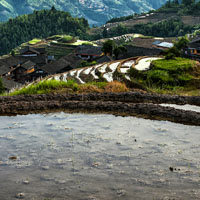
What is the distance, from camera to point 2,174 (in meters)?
8.09

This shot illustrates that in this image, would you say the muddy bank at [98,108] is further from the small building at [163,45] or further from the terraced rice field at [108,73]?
the small building at [163,45]

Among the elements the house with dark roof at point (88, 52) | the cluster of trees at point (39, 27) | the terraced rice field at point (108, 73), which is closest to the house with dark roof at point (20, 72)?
the house with dark roof at point (88, 52)

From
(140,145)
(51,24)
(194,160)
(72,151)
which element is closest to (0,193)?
(72,151)

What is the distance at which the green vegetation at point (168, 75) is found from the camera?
28430 mm

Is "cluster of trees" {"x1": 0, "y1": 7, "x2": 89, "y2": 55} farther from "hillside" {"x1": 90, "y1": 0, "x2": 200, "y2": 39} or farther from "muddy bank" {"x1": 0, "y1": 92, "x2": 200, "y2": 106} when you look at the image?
"muddy bank" {"x1": 0, "y1": 92, "x2": 200, "y2": 106}

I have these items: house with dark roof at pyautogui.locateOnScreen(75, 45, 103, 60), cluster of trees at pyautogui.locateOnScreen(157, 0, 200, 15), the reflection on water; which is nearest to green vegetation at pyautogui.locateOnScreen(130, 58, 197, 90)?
the reflection on water

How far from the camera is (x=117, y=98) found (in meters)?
16.8

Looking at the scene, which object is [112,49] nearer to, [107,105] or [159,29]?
[107,105]

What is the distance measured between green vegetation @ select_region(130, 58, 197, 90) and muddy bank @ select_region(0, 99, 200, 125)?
43.5 feet

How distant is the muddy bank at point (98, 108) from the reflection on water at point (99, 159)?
2.99 feet

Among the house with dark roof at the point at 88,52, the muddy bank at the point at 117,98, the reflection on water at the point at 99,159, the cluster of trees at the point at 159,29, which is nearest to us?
the reflection on water at the point at 99,159

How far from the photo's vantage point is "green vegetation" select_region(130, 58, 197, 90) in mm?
28430

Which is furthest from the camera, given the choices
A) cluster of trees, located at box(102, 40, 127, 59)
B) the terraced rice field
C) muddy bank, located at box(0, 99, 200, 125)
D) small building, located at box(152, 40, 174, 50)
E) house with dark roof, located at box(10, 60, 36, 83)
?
small building, located at box(152, 40, 174, 50)

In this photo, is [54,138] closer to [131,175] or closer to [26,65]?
[131,175]
